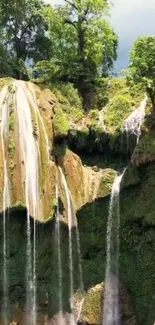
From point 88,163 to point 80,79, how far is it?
5.67m

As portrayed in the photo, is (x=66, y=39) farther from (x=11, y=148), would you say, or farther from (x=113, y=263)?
(x=113, y=263)

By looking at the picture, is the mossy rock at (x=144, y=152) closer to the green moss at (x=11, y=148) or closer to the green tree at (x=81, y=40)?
the green moss at (x=11, y=148)

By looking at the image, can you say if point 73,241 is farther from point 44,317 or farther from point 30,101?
point 30,101

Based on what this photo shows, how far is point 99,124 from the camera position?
24.8 m

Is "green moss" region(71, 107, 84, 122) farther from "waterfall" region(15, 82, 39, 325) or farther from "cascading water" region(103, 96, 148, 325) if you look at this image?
"cascading water" region(103, 96, 148, 325)

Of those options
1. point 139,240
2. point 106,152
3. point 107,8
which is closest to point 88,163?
point 106,152

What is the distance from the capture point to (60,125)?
23.5 meters

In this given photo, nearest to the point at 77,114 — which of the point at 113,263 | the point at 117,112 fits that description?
the point at 117,112

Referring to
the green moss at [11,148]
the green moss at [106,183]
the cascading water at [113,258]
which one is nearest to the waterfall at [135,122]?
the cascading water at [113,258]

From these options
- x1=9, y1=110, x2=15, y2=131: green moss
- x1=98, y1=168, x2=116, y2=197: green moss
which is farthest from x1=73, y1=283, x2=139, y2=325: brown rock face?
x1=9, y1=110, x2=15, y2=131: green moss

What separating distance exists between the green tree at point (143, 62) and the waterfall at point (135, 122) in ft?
3.62

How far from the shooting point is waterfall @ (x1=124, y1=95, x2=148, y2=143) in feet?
75.8

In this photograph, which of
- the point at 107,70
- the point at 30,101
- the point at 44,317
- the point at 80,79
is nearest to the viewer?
the point at 44,317

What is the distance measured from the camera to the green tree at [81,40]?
92.2 ft
